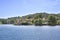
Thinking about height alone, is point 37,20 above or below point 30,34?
above

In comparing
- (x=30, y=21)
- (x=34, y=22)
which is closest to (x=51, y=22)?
(x=34, y=22)

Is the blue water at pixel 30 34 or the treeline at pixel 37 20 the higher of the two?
the treeline at pixel 37 20

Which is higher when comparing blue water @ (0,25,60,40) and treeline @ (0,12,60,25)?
treeline @ (0,12,60,25)

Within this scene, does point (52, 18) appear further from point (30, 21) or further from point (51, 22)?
point (30, 21)

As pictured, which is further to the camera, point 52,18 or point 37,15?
point 37,15

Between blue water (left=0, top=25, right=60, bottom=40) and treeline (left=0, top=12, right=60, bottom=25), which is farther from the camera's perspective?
treeline (left=0, top=12, right=60, bottom=25)

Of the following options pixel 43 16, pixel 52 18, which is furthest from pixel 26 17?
pixel 52 18

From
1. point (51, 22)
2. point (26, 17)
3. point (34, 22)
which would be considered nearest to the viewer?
point (51, 22)

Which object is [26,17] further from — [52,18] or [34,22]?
[52,18]

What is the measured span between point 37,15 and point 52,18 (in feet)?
27.1

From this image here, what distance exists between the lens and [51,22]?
44.3m

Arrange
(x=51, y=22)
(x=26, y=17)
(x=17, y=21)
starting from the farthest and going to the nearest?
(x=26, y=17)
(x=17, y=21)
(x=51, y=22)

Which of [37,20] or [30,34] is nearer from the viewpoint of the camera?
[30,34]

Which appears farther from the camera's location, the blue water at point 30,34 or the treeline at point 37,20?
the treeline at point 37,20
